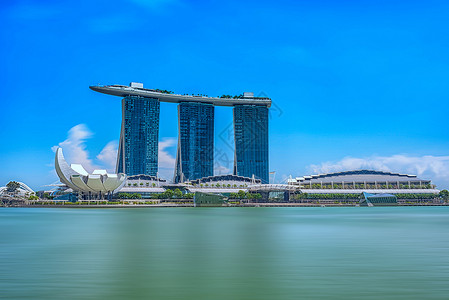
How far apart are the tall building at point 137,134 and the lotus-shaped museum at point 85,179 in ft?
167

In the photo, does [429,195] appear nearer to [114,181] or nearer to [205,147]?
[205,147]

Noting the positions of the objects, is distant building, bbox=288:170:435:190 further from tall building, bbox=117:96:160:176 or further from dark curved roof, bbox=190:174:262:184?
tall building, bbox=117:96:160:176

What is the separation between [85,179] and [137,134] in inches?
2380

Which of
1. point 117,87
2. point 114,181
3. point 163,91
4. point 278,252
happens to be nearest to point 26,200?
point 114,181

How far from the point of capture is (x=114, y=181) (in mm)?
130500

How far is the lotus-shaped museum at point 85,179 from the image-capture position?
125431 millimetres

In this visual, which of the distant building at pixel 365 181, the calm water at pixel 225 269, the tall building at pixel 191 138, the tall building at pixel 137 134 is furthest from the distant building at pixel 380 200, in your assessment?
the calm water at pixel 225 269

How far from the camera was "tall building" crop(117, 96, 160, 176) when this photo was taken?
7259 inches

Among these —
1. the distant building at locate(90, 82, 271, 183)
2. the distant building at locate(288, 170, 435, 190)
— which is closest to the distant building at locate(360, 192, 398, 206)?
the distant building at locate(288, 170, 435, 190)

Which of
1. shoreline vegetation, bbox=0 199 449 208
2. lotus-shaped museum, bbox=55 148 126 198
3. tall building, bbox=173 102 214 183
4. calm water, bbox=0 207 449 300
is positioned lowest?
calm water, bbox=0 207 449 300

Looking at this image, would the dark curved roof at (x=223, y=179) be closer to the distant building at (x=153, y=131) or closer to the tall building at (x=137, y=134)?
the distant building at (x=153, y=131)

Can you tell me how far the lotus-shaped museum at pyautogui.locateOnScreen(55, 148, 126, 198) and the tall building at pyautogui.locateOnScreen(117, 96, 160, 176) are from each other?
50878 millimetres

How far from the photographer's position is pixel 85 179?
418 feet

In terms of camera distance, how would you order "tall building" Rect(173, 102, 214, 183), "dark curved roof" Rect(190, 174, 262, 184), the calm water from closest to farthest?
the calm water → "dark curved roof" Rect(190, 174, 262, 184) → "tall building" Rect(173, 102, 214, 183)
